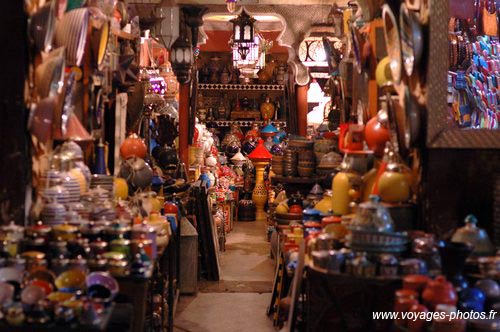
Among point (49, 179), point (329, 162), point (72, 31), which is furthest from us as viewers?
point (329, 162)

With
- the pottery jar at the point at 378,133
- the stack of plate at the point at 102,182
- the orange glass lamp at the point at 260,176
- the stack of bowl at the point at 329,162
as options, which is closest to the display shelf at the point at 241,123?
the orange glass lamp at the point at 260,176

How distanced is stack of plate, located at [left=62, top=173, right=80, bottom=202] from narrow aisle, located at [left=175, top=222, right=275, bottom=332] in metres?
2.27

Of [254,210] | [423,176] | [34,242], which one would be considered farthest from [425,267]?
[254,210]

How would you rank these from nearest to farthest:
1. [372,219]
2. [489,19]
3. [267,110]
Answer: [372,219]
[489,19]
[267,110]

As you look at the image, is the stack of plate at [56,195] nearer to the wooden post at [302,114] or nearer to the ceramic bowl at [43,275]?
the ceramic bowl at [43,275]

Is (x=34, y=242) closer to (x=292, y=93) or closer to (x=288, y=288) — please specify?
(x=288, y=288)

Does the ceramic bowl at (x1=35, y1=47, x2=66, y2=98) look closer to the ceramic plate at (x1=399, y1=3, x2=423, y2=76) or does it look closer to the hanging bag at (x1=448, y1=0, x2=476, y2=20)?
the ceramic plate at (x1=399, y1=3, x2=423, y2=76)

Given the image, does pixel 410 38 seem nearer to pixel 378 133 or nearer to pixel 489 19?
pixel 378 133

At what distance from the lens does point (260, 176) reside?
13172mm

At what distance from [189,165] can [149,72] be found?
1.57 meters

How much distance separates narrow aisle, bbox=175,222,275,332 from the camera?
21.2ft

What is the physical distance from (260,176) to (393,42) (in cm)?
885

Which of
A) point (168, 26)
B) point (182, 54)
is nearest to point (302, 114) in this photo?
point (182, 54)

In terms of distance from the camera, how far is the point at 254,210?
43.7 ft
